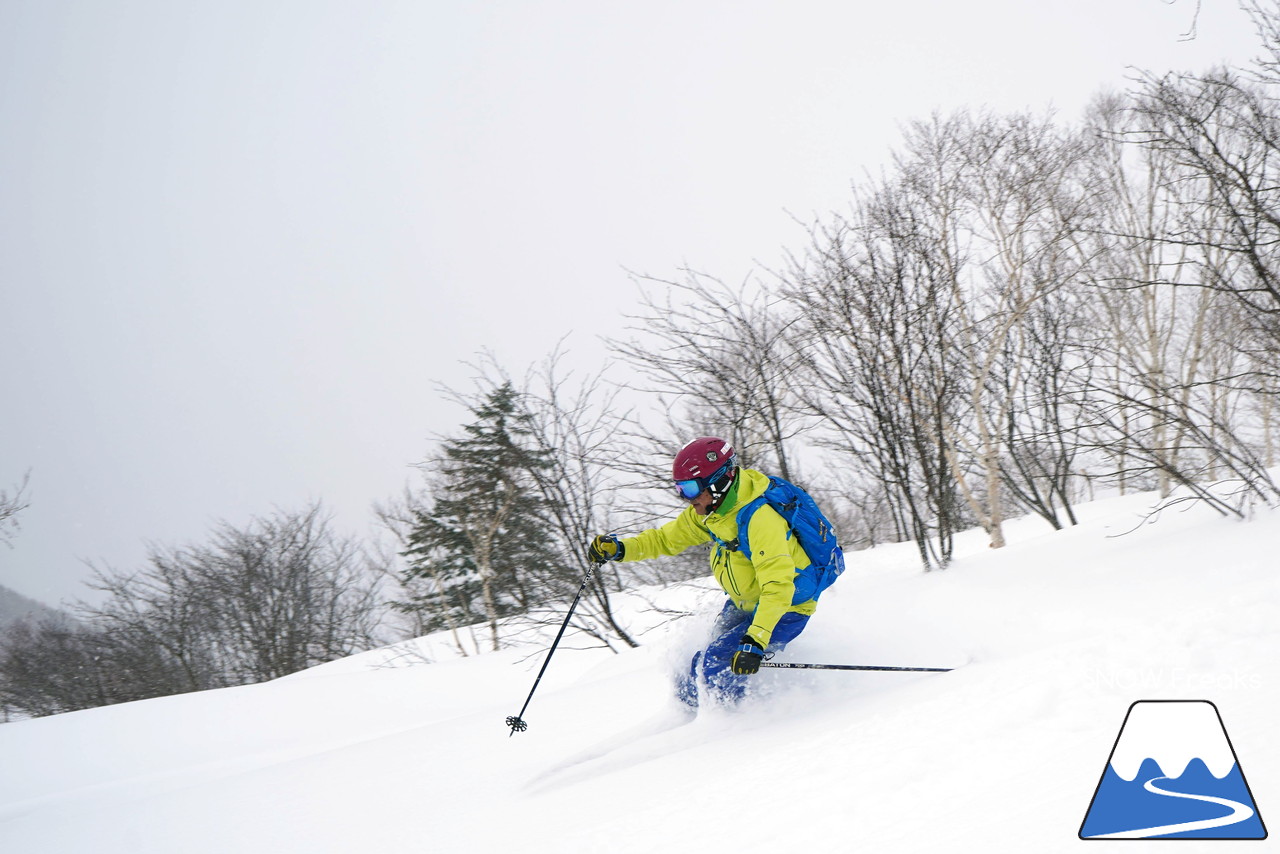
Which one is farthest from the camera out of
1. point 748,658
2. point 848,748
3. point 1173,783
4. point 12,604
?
point 12,604

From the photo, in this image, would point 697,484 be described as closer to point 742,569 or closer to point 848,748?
point 742,569

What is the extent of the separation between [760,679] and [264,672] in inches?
1180

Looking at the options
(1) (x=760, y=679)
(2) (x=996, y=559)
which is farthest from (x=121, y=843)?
(2) (x=996, y=559)

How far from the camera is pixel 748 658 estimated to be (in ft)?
12.1

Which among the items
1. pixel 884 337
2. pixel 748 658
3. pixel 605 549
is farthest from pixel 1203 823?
pixel 884 337

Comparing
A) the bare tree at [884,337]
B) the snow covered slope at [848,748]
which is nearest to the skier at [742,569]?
the snow covered slope at [848,748]

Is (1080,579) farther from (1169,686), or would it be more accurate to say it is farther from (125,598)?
(125,598)

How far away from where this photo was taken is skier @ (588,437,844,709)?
3891 mm

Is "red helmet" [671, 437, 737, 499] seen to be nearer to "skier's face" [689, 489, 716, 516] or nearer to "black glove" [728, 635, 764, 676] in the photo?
"skier's face" [689, 489, 716, 516]

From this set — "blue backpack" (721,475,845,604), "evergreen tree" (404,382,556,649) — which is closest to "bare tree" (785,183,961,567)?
"blue backpack" (721,475,845,604)

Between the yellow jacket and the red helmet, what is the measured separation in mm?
116

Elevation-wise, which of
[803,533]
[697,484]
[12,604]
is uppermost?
[12,604]

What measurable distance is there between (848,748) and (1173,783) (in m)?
1.17

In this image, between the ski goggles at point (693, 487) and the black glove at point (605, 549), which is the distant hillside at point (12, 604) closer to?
the black glove at point (605, 549)
